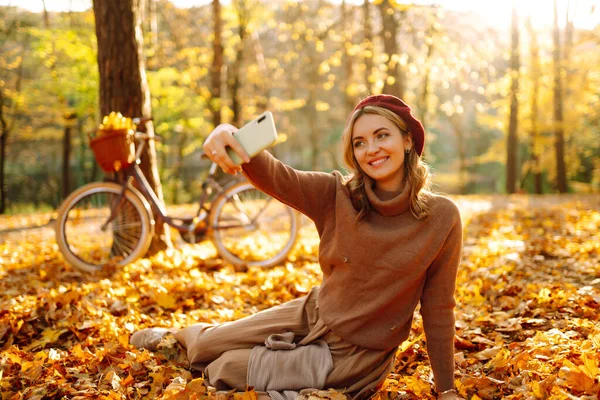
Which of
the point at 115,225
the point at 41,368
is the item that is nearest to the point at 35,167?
the point at 115,225

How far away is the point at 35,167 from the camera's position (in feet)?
108

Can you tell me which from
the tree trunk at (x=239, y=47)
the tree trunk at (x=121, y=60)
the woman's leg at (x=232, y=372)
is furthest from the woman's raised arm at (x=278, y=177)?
the tree trunk at (x=239, y=47)

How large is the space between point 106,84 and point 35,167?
3174cm

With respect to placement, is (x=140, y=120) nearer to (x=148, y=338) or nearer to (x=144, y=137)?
(x=144, y=137)

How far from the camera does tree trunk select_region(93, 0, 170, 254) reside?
5.10 meters

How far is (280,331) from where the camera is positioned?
2539mm

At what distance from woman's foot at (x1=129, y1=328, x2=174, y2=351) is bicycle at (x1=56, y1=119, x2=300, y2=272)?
1.89m

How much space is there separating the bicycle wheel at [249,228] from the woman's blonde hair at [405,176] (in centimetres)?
275

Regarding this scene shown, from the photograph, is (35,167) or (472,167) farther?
(472,167)

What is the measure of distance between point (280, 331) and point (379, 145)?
42.3 inches

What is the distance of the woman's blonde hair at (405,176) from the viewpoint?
7.43 feet

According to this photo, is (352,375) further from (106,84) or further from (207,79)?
(207,79)

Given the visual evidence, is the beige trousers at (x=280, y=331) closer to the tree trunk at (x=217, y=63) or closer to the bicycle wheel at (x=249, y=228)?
the bicycle wheel at (x=249, y=228)

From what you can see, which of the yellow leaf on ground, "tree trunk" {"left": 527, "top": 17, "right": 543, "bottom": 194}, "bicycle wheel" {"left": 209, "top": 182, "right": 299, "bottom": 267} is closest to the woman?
the yellow leaf on ground
